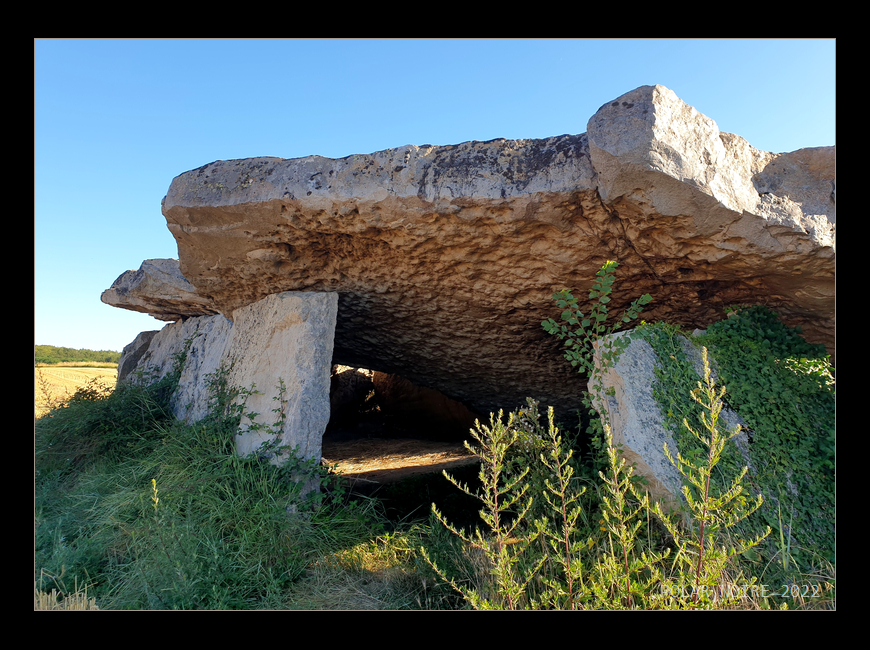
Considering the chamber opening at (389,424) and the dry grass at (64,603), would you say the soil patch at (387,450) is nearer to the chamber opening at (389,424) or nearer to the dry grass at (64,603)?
the chamber opening at (389,424)

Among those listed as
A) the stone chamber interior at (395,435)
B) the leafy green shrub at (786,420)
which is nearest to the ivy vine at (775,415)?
the leafy green shrub at (786,420)

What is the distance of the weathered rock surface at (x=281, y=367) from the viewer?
4309 millimetres

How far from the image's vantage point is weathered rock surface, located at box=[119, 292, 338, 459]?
4.31 metres

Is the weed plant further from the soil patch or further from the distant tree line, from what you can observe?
the distant tree line

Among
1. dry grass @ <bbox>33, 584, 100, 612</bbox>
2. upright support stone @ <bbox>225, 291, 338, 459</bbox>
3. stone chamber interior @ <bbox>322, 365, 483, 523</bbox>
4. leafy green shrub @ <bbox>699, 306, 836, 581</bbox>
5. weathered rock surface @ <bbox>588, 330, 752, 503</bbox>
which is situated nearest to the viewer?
dry grass @ <bbox>33, 584, 100, 612</bbox>

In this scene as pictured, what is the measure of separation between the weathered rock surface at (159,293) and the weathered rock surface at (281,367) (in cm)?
190

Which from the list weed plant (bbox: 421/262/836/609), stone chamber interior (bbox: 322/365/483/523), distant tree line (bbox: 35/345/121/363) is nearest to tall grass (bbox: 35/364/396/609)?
weed plant (bbox: 421/262/836/609)

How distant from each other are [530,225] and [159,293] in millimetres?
5885

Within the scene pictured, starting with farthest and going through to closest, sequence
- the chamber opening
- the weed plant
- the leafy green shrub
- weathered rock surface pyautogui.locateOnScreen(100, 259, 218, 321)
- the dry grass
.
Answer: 1. the chamber opening
2. weathered rock surface pyautogui.locateOnScreen(100, 259, 218, 321)
3. the leafy green shrub
4. the dry grass
5. the weed plant

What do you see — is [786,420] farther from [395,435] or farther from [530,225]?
[395,435]

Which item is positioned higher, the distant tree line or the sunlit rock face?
the sunlit rock face

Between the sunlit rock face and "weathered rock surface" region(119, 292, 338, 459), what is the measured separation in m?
0.27

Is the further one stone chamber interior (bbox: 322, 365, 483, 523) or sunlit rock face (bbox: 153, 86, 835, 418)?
stone chamber interior (bbox: 322, 365, 483, 523)
